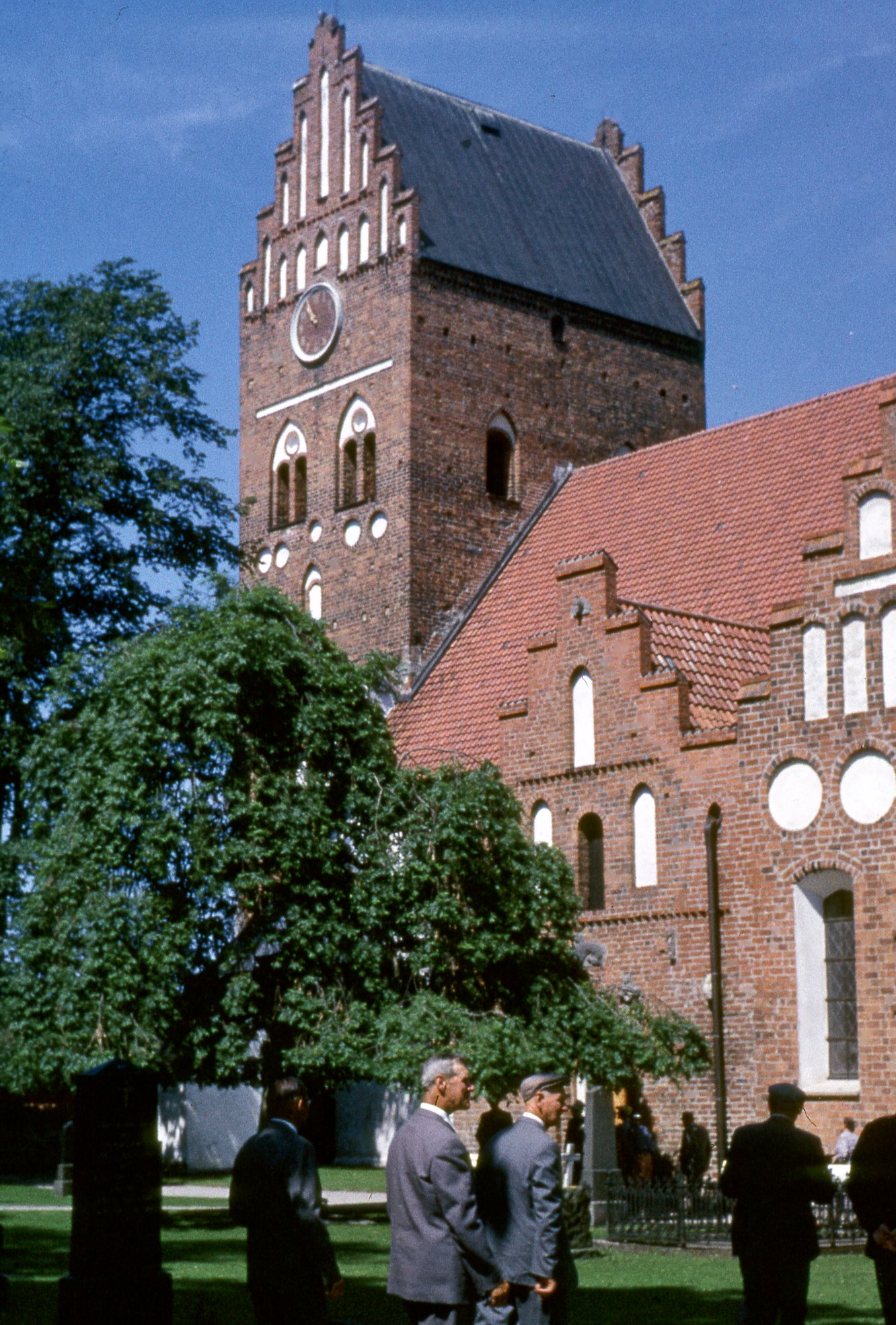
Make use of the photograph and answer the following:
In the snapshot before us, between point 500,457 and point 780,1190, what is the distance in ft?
85.0

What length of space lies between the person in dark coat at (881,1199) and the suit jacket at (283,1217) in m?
2.37

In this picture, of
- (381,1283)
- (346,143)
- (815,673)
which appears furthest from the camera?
(346,143)

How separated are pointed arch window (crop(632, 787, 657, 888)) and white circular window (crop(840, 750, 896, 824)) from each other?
3475mm

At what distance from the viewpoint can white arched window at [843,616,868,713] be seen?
66.7 feet

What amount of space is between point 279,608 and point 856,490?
22.7 feet

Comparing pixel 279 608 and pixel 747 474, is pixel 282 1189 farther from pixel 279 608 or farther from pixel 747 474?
pixel 747 474

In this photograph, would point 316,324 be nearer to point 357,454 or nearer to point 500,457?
point 357,454

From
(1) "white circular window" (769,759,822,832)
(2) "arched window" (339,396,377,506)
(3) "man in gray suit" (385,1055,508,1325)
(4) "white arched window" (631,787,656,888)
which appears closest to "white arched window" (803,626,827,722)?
(1) "white circular window" (769,759,822,832)

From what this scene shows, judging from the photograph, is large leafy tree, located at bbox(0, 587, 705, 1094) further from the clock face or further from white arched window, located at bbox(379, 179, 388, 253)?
the clock face

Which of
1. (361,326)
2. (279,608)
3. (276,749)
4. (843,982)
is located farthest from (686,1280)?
(361,326)

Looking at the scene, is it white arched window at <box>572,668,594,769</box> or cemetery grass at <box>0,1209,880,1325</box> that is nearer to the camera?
cemetery grass at <box>0,1209,880,1325</box>

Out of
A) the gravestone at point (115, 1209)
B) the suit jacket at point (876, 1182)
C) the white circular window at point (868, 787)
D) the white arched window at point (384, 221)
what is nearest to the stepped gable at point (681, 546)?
the white circular window at point (868, 787)

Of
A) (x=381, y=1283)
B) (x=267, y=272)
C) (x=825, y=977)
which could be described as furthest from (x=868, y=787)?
(x=267, y=272)

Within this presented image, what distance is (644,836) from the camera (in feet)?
76.8
